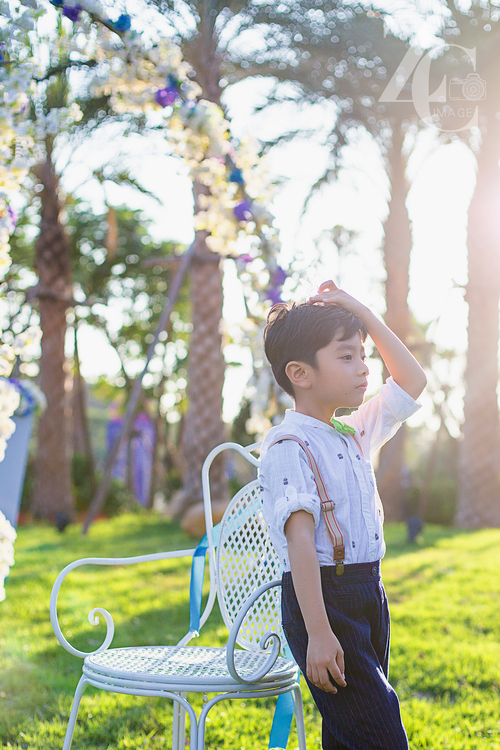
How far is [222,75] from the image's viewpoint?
793 cm

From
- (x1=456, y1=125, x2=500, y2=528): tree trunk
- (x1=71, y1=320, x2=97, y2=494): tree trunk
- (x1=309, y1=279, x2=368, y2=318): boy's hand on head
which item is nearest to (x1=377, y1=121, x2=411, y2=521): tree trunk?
(x1=456, y1=125, x2=500, y2=528): tree trunk

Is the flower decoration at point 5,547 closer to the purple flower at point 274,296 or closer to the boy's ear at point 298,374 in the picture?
the boy's ear at point 298,374

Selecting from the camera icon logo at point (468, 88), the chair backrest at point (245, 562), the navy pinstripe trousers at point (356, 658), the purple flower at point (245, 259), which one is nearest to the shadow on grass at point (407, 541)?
the purple flower at point (245, 259)

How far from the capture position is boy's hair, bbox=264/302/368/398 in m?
1.66

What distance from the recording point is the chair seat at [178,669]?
1602 mm

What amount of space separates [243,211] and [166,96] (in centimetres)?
73

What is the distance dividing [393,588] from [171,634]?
2.11 meters

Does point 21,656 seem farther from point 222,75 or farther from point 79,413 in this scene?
point 79,413

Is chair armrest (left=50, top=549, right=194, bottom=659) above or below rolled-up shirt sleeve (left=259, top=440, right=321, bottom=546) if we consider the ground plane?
below

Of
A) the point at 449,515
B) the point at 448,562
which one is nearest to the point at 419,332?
the point at 449,515

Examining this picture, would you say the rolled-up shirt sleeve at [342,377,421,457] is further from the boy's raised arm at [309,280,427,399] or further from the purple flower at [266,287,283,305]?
the purple flower at [266,287,283,305]

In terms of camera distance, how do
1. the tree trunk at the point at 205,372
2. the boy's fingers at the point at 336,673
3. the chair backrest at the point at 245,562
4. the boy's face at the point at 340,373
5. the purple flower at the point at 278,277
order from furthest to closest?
the tree trunk at the point at 205,372 → the purple flower at the point at 278,277 → the chair backrest at the point at 245,562 → the boy's face at the point at 340,373 → the boy's fingers at the point at 336,673

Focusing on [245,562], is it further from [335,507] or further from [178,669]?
[335,507]

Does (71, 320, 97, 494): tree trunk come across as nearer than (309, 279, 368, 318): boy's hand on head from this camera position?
No
